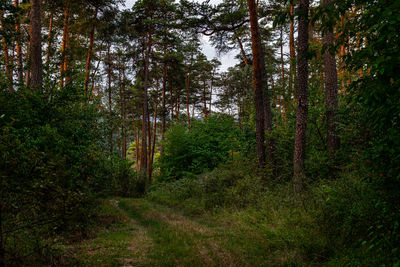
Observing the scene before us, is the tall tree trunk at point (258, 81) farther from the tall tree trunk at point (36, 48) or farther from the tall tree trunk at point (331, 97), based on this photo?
the tall tree trunk at point (36, 48)

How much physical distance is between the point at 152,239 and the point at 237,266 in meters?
2.73

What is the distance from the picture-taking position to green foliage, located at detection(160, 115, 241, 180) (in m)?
16.8

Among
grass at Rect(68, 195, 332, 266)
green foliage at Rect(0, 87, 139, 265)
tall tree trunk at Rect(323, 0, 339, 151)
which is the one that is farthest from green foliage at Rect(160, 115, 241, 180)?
grass at Rect(68, 195, 332, 266)

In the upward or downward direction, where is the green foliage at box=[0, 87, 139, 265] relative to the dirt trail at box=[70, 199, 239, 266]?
upward

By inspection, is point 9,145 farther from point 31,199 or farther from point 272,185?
point 272,185

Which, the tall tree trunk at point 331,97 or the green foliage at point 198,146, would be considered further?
the green foliage at point 198,146

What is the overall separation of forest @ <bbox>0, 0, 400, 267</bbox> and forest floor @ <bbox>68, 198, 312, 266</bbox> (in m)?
0.05

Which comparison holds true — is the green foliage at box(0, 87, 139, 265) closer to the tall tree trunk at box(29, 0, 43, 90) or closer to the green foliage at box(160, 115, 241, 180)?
the tall tree trunk at box(29, 0, 43, 90)

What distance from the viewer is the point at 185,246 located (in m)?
5.49

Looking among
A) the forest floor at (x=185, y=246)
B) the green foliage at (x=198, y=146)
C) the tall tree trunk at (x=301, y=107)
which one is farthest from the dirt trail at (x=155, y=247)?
the green foliage at (x=198, y=146)

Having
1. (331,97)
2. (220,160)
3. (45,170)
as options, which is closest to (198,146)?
(220,160)

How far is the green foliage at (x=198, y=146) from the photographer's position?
16766 millimetres

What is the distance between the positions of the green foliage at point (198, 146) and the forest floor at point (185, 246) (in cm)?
883

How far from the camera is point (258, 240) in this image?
5438 millimetres
